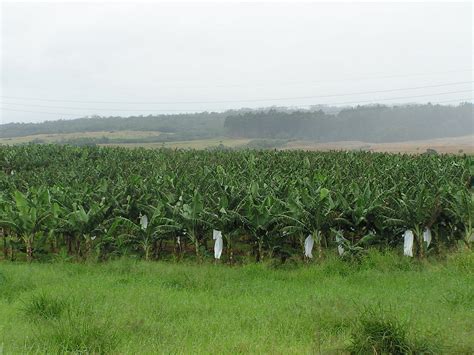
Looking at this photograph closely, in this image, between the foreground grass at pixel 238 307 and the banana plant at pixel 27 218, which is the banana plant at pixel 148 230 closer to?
the foreground grass at pixel 238 307

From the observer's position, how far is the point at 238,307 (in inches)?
277

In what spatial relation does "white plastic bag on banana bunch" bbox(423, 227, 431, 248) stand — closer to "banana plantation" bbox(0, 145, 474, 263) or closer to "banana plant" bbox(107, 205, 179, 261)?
"banana plantation" bbox(0, 145, 474, 263)

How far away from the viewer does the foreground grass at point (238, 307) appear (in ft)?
16.8

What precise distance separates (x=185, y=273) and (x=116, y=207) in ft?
12.4

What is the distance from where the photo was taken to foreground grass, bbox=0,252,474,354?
16.8 ft

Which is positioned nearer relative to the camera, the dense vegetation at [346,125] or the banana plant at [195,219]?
the banana plant at [195,219]

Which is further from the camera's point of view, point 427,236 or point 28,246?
point 28,246

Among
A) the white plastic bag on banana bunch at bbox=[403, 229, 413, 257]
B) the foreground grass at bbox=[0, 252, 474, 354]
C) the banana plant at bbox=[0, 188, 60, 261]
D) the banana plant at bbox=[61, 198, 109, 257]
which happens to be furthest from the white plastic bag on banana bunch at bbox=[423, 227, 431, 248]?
the banana plant at bbox=[0, 188, 60, 261]

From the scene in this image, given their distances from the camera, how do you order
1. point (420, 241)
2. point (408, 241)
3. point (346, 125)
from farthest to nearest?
point (346, 125), point (408, 241), point (420, 241)

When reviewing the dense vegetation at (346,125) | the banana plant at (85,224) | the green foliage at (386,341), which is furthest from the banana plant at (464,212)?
the dense vegetation at (346,125)

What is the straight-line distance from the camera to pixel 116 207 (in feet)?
39.4

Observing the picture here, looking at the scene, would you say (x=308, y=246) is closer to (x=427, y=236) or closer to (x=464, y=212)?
(x=427, y=236)

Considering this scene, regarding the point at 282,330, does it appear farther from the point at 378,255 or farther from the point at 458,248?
the point at 458,248

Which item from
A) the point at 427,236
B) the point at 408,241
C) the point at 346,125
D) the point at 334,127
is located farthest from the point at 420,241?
the point at 346,125
